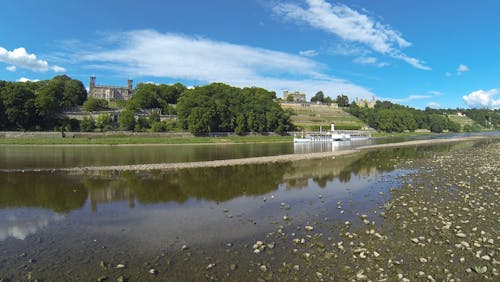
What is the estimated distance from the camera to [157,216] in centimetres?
1559

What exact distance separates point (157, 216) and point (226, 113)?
9482 centimetres

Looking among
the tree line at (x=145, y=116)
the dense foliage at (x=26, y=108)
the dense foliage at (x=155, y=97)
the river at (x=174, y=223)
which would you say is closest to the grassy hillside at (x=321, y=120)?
the tree line at (x=145, y=116)

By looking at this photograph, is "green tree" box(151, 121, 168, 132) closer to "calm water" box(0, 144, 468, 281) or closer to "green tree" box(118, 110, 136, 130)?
"green tree" box(118, 110, 136, 130)

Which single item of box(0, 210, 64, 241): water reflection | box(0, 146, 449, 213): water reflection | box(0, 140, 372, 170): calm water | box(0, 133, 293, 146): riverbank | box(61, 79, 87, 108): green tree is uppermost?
box(61, 79, 87, 108): green tree

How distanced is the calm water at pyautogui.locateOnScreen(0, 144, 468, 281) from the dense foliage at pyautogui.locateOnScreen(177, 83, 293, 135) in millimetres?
71052

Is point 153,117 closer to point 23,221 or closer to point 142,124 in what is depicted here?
point 142,124

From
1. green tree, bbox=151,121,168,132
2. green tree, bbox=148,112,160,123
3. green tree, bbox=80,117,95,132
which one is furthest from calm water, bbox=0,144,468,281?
green tree, bbox=148,112,160,123

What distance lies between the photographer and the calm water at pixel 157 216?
33.1 ft

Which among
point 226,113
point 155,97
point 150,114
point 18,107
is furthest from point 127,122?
point 155,97

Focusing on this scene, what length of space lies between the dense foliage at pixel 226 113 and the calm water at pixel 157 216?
7105 cm

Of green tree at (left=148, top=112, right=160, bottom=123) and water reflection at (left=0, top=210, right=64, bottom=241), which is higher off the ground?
green tree at (left=148, top=112, right=160, bottom=123)

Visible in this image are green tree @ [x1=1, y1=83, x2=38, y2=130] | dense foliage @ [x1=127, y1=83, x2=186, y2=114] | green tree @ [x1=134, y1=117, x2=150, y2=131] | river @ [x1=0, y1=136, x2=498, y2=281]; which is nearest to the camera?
river @ [x1=0, y1=136, x2=498, y2=281]

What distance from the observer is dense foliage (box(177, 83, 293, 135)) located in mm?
99062

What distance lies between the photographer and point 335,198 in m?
19.2
